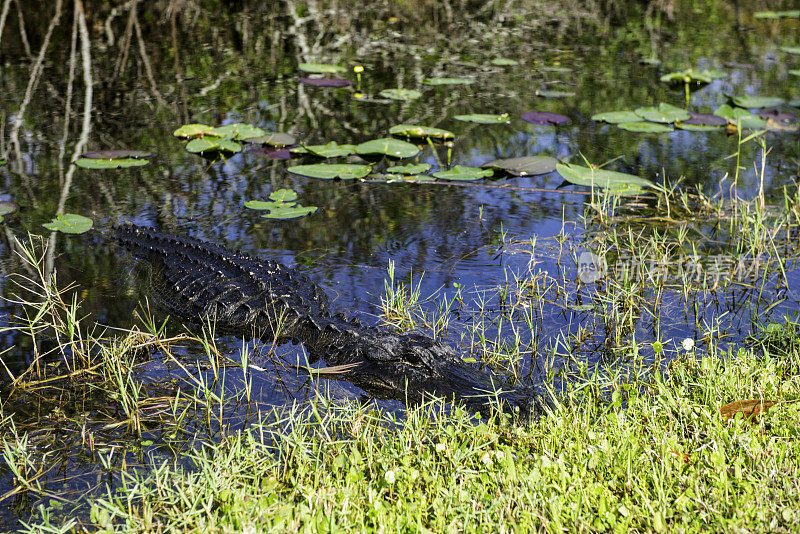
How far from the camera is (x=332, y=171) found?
17.6ft

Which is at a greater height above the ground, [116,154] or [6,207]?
[116,154]

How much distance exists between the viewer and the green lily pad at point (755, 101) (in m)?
6.86

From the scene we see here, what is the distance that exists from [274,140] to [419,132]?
1184mm

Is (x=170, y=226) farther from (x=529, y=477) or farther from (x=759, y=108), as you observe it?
(x=759, y=108)

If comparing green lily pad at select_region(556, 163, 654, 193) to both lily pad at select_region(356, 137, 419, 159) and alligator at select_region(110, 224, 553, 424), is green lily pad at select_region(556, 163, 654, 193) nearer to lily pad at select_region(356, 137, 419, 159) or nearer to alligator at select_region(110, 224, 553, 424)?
Answer: lily pad at select_region(356, 137, 419, 159)

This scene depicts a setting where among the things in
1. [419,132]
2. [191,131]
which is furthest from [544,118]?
[191,131]

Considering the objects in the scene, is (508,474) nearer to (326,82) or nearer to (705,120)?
(705,120)

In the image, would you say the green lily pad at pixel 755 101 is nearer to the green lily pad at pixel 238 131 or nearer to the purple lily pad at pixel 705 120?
the purple lily pad at pixel 705 120

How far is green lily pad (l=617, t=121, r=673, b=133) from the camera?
6280 mm

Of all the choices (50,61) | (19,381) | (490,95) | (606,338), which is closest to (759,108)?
(490,95)

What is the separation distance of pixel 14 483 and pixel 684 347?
8.92ft

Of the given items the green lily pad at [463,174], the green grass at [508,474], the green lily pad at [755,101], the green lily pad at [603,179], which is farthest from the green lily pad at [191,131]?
the green lily pad at [755,101]

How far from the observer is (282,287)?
387 centimetres

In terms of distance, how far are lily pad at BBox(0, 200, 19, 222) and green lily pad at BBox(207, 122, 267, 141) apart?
172 centimetres
